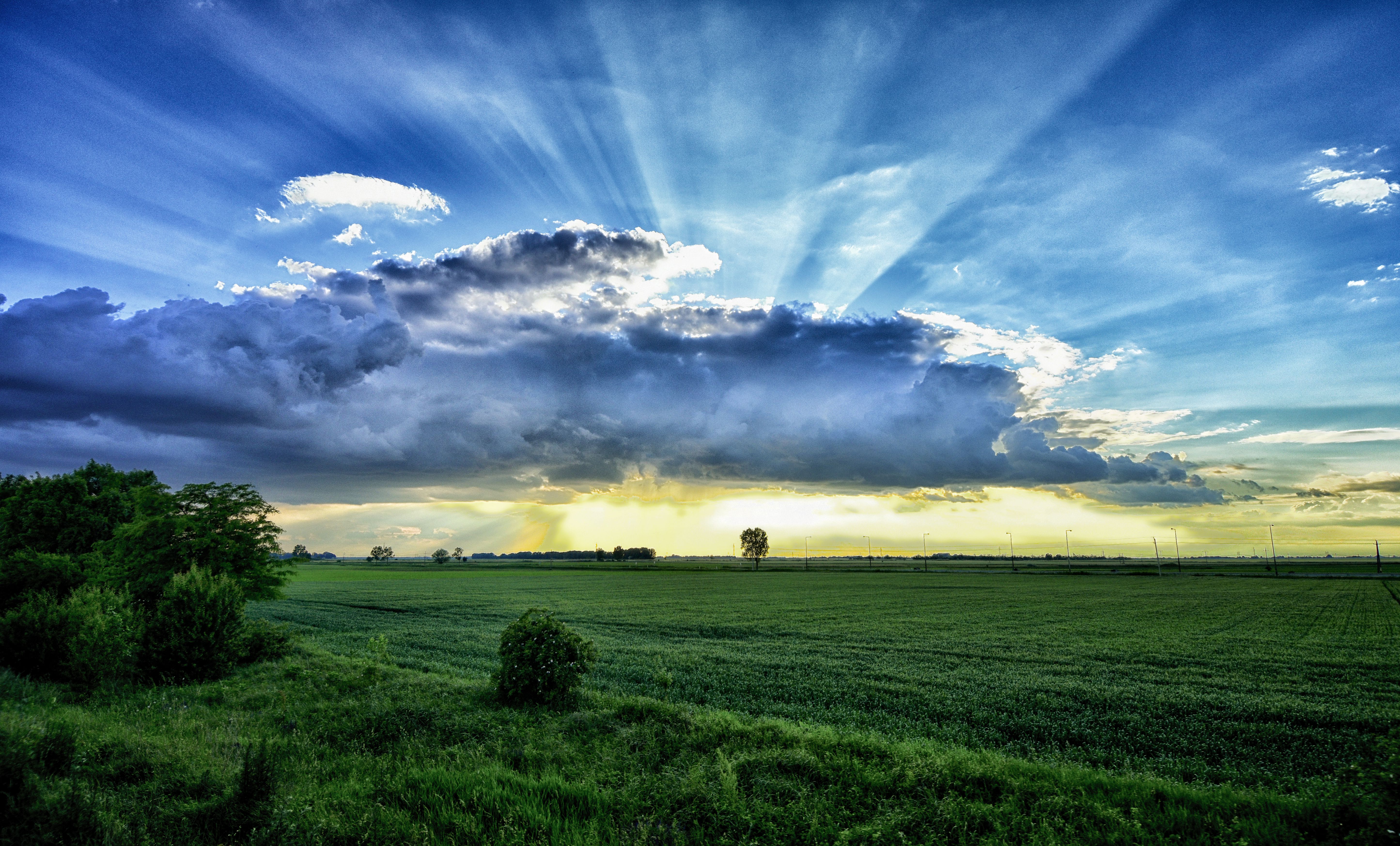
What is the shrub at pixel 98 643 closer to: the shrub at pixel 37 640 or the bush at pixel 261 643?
the shrub at pixel 37 640

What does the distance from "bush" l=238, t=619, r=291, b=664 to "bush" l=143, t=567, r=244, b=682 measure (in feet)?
1.59

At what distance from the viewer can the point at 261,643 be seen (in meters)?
20.5

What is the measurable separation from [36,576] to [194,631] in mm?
10174

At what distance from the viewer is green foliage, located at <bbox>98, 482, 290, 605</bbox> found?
25.5 metres

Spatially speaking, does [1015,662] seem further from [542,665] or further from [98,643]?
[98,643]

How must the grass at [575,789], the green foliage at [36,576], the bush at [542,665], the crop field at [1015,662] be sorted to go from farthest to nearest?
the green foliage at [36,576]
the crop field at [1015,662]
the bush at [542,665]
the grass at [575,789]

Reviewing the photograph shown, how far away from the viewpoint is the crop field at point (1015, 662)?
14.2 meters

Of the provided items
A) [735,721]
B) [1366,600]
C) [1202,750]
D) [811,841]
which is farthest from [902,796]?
[1366,600]

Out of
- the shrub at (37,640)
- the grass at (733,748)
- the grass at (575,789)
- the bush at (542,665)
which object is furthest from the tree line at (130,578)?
the bush at (542,665)

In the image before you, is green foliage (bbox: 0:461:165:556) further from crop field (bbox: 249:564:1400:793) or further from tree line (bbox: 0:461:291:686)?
crop field (bbox: 249:564:1400:793)

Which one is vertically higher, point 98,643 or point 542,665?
point 98,643

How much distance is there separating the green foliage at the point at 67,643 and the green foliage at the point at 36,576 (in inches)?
223

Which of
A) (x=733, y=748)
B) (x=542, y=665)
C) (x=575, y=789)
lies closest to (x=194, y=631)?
(x=542, y=665)

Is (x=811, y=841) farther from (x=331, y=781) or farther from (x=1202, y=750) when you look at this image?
(x=1202, y=750)
